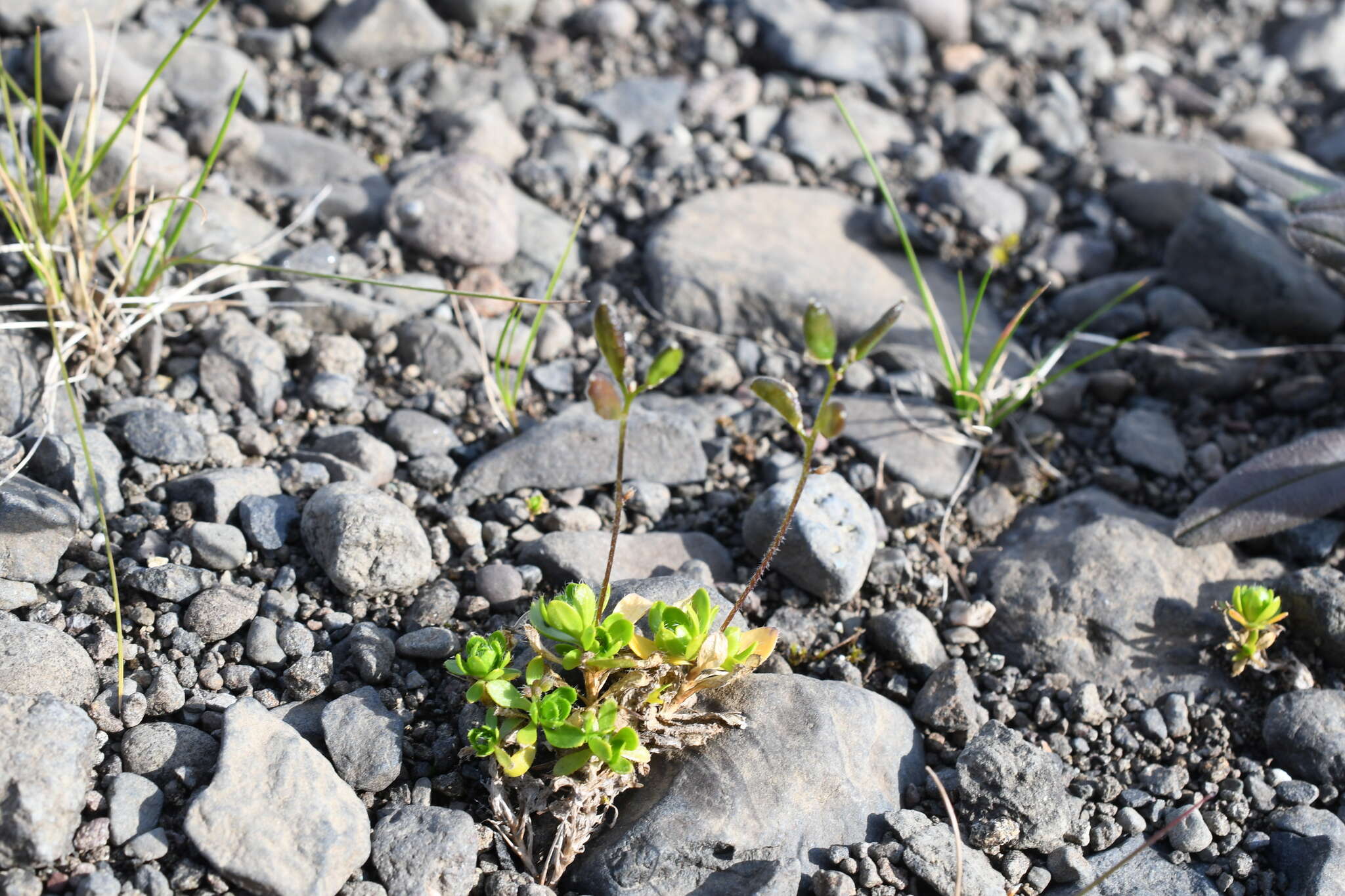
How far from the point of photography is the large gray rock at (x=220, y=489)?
2639mm

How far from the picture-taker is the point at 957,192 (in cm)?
399

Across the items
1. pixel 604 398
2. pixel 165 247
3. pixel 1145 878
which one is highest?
pixel 604 398

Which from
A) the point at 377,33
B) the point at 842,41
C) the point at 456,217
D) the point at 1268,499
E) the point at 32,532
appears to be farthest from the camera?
the point at 842,41

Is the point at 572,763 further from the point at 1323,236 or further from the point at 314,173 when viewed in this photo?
the point at 1323,236

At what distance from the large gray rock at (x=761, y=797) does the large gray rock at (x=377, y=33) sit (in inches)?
117

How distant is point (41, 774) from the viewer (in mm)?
→ 1977

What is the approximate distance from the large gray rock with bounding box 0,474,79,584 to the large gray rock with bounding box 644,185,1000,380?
1877 millimetres

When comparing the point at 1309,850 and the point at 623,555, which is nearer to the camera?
the point at 1309,850

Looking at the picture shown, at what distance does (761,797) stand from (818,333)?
100 centimetres

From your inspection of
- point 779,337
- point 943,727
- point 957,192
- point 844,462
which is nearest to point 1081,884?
point 943,727

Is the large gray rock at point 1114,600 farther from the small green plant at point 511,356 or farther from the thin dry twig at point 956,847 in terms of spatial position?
the small green plant at point 511,356

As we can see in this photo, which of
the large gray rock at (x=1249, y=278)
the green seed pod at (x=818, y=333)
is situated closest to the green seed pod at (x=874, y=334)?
the green seed pod at (x=818, y=333)

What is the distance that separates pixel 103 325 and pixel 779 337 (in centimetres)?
199

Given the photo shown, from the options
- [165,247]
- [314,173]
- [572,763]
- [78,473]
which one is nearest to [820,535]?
[572,763]
